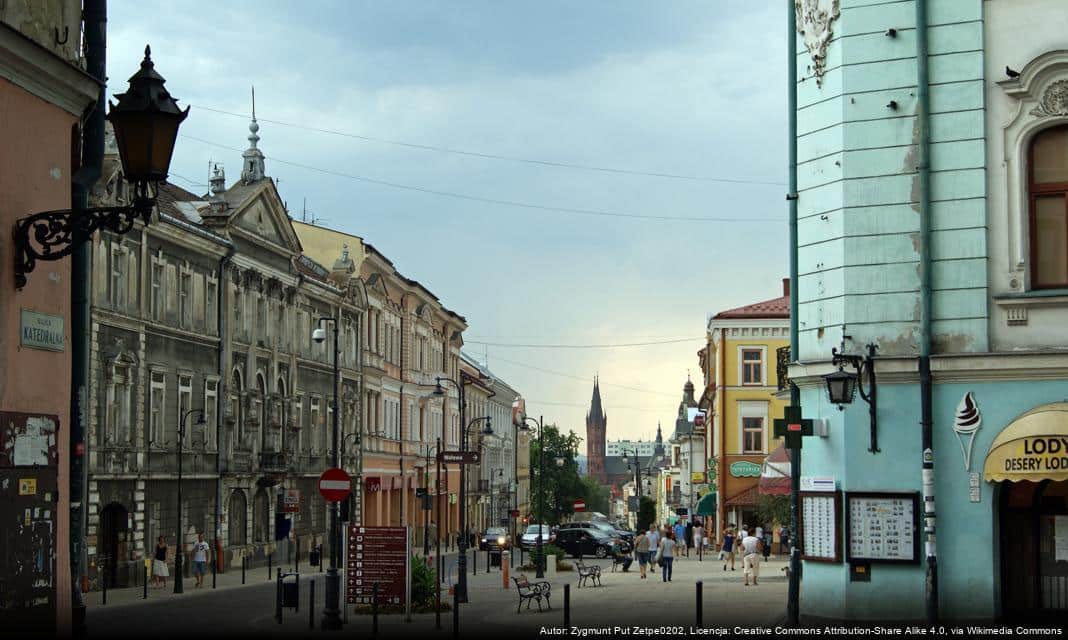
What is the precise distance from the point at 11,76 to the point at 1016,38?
47.1ft

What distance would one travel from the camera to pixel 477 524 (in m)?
105

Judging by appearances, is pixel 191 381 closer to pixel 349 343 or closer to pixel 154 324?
pixel 154 324

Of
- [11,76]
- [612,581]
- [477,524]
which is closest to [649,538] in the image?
[612,581]

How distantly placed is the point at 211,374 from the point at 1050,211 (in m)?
36.3

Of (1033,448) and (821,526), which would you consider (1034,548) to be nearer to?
(1033,448)

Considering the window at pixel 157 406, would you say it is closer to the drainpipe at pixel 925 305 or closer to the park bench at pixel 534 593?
the park bench at pixel 534 593

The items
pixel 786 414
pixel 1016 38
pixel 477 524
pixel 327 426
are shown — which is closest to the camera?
pixel 1016 38

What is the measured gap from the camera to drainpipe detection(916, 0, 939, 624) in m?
20.2

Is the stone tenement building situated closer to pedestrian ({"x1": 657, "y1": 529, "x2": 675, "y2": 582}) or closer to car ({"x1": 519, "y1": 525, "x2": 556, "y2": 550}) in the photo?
car ({"x1": 519, "y1": 525, "x2": 556, "y2": 550})

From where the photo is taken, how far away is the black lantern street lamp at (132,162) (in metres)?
11.7

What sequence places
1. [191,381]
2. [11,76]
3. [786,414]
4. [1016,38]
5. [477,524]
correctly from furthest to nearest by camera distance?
[477,524] → [191,381] → [786,414] → [1016,38] → [11,76]

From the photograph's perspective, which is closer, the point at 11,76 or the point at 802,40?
the point at 11,76

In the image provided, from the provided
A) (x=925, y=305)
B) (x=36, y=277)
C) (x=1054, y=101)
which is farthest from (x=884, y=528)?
(x=36, y=277)

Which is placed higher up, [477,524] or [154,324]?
[154,324]
